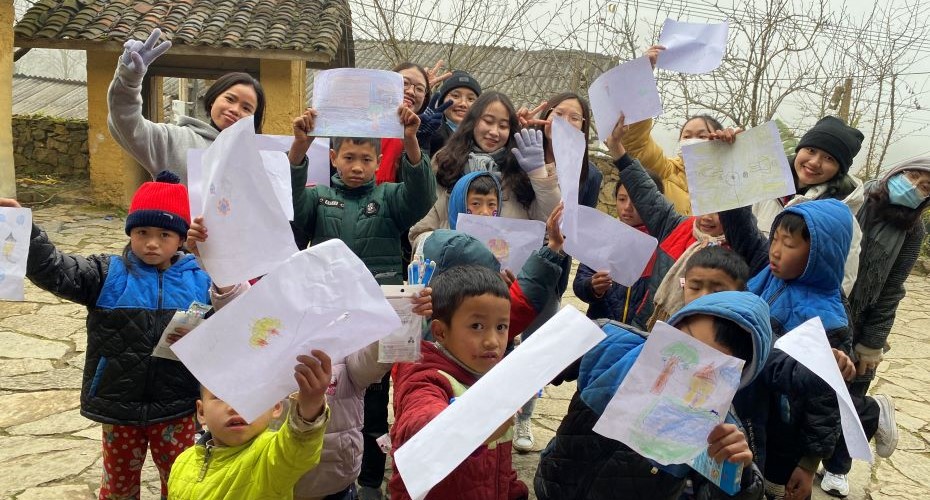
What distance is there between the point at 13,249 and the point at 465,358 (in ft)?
4.14

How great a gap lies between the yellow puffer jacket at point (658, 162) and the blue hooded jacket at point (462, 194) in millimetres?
785

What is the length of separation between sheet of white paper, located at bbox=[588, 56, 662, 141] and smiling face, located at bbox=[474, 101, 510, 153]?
54 centimetres

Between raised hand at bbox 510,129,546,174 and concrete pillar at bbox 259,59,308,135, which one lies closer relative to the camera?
raised hand at bbox 510,129,546,174

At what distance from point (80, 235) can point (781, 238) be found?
321 inches

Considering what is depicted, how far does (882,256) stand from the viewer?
9.98 feet

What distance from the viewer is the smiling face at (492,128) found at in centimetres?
335

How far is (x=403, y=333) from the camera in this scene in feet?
5.90

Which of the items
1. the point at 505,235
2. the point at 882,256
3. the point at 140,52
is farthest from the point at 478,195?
the point at 882,256

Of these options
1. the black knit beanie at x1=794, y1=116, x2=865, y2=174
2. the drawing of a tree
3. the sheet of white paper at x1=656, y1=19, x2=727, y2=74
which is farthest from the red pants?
the black knit beanie at x1=794, y1=116, x2=865, y2=174

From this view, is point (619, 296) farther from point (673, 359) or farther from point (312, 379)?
point (312, 379)

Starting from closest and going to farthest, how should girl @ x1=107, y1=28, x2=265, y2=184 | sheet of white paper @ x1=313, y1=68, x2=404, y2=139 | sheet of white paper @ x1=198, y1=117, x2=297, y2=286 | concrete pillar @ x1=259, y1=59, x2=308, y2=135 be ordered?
sheet of white paper @ x1=198, y1=117, x2=297, y2=286 → sheet of white paper @ x1=313, y1=68, x2=404, y2=139 → girl @ x1=107, y1=28, x2=265, y2=184 → concrete pillar @ x1=259, y1=59, x2=308, y2=135

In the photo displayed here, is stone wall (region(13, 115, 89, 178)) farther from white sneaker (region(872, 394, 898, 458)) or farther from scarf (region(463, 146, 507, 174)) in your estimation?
white sneaker (region(872, 394, 898, 458))

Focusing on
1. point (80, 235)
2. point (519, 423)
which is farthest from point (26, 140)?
point (519, 423)

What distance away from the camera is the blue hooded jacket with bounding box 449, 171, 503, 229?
9.68ft
